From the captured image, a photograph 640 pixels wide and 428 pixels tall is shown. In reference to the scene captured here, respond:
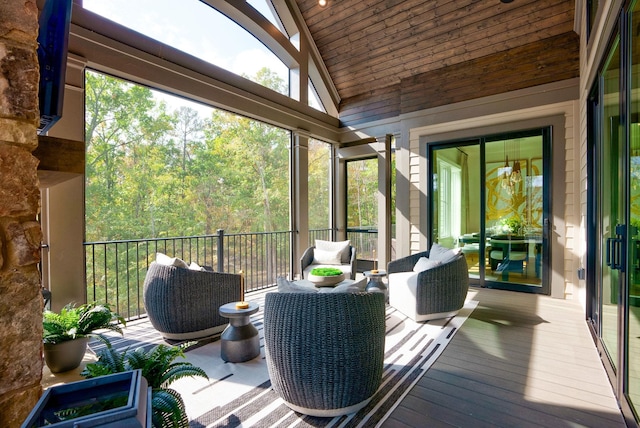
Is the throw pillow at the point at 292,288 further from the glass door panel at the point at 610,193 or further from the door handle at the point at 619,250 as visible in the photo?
the glass door panel at the point at 610,193

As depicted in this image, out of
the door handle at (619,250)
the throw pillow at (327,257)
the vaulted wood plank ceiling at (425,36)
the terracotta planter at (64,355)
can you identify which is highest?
the vaulted wood plank ceiling at (425,36)

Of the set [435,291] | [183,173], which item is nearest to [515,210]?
[435,291]

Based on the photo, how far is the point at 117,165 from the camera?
894 centimetres

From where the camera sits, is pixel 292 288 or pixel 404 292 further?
pixel 404 292

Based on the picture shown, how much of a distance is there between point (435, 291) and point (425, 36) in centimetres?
420

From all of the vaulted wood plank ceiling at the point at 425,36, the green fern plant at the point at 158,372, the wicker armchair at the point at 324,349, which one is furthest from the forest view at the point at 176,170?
the green fern plant at the point at 158,372

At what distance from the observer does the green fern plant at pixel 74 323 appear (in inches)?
74.6

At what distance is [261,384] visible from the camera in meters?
2.33

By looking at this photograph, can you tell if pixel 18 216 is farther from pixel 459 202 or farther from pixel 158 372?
pixel 459 202

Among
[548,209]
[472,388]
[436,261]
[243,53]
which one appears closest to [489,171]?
[548,209]

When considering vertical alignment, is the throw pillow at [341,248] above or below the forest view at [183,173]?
below

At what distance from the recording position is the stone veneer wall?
955mm

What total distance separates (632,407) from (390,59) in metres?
5.63

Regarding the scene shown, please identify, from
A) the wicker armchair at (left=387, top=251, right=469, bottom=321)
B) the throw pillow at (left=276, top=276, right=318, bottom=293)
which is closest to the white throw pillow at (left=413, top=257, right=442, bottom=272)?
the wicker armchair at (left=387, top=251, right=469, bottom=321)
